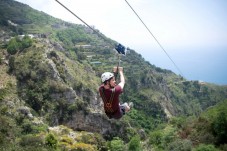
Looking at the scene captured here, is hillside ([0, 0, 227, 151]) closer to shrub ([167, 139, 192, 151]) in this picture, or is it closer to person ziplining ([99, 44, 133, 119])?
shrub ([167, 139, 192, 151])

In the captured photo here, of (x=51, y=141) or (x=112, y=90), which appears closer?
(x=112, y=90)

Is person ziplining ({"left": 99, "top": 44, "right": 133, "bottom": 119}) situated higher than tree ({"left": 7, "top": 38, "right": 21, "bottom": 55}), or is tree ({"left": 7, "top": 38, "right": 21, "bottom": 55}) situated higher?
person ziplining ({"left": 99, "top": 44, "right": 133, "bottom": 119})

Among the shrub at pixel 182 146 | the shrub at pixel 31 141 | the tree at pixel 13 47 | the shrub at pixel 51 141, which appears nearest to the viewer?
the shrub at pixel 182 146

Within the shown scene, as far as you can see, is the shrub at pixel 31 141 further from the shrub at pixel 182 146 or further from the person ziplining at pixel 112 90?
the person ziplining at pixel 112 90

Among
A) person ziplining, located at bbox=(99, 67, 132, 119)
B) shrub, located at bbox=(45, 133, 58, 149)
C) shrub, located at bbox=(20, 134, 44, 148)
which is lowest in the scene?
shrub, located at bbox=(45, 133, 58, 149)

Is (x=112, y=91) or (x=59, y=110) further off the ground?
(x=112, y=91)

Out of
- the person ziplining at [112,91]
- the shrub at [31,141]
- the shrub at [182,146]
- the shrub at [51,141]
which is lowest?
the shrub at [51,141]

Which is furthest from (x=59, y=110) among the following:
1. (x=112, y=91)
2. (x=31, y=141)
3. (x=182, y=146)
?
(x=112, y=91)

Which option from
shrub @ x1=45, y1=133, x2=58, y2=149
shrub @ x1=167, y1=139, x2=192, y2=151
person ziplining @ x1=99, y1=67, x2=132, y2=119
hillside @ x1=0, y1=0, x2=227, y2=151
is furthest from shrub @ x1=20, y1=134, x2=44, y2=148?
person ziplining @ x1=99, y1=67, x2=132, y2=119

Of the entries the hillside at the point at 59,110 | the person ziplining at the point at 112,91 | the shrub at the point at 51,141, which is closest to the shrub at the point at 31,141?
the hillside at the point at 59,110

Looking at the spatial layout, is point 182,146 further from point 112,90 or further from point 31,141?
point 112,90

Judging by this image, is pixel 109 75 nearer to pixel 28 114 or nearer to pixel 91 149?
pixel 91 149

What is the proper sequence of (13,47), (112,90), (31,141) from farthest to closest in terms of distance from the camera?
(13,47) → (31,141) → (112,90)

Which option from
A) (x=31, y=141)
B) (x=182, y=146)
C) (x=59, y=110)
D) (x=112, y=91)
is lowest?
(x=59, y=110)
